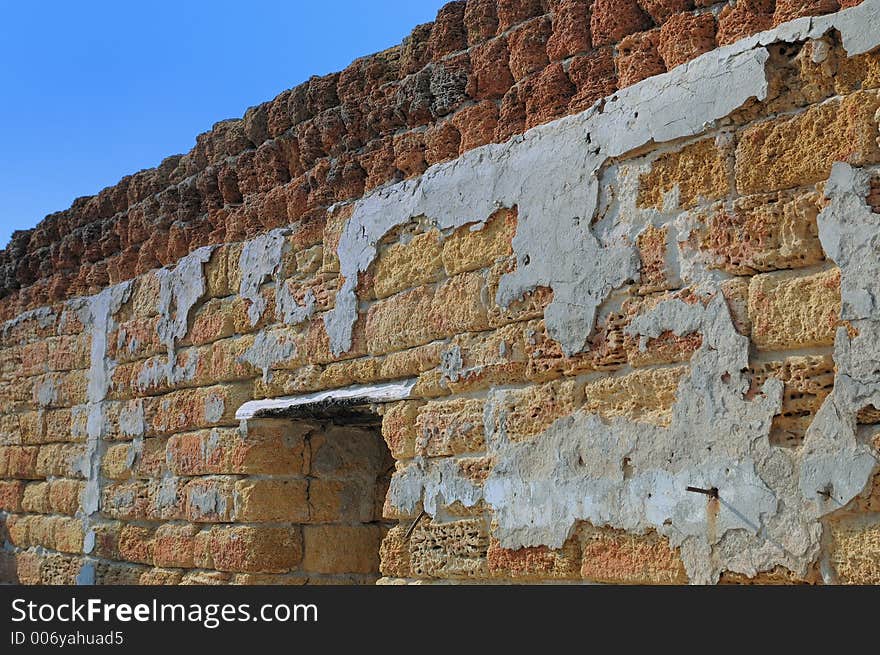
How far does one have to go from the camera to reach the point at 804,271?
2781 mm

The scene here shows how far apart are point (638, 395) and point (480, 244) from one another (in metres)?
0.92

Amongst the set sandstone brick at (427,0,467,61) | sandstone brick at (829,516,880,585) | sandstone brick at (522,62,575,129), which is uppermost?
sandstone brick at (427,0,467,61)

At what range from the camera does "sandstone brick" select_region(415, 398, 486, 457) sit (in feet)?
12.0

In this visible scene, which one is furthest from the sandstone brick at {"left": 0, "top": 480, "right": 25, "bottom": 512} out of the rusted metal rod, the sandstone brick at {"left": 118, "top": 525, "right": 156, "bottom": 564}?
the rusted metal rod

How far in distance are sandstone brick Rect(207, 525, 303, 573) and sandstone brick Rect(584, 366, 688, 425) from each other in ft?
6.54

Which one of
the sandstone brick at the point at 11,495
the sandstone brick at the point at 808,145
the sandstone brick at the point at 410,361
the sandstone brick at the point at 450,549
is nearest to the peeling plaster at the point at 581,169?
the sandstone brick at the point at 808,145

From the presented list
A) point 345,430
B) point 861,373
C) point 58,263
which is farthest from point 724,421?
point 58,263

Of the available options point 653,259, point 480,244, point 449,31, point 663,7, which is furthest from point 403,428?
point 663,7

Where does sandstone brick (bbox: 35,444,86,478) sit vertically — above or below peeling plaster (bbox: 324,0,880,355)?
below

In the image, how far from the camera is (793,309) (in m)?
2.75

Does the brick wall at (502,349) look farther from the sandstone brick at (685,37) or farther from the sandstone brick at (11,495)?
the sandstone brick at (11,495)

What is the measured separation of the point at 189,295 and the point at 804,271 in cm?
348

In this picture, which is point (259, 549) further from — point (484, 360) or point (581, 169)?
point (581, 169)

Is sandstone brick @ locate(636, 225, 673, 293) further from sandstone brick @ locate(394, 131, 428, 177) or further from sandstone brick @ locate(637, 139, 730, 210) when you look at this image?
sandstone brick @ locate(394, 131, 428, 177)
